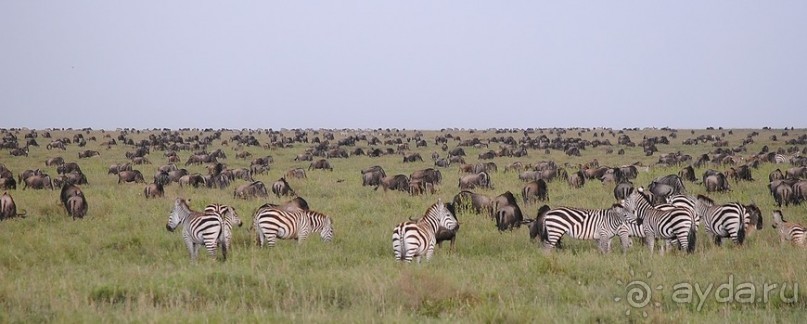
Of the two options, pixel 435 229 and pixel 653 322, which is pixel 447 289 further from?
pixel 435 229

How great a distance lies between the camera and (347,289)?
10.6 meters

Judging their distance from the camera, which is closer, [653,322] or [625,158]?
[653,322]

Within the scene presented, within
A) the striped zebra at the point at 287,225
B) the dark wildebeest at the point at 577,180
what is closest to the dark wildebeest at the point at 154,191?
the striped zebra at the point at 287,225

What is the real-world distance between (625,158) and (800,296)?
3543 cm

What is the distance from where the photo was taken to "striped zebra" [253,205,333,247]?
14.8m

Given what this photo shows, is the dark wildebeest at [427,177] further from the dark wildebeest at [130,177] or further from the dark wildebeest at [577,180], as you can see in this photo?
the dark wildebeest at [130,177]

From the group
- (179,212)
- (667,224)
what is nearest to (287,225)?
(179,212)

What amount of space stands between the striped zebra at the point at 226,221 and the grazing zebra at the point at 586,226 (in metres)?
6.40

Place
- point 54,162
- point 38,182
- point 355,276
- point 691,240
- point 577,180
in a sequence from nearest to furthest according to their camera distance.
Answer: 1. point 355,276
2. point 691,240
3. point 38,182
4. point 577,180
5. point 54,162

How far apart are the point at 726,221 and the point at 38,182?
23.2 m

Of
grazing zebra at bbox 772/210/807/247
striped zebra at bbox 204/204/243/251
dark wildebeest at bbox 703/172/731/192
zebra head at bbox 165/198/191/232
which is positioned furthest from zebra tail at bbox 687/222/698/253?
dark wildebeest at bbox 703/172/731/192

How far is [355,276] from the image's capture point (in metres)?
11.2

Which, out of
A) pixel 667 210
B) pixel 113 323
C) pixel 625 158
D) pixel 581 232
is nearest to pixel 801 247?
pixel 667 210

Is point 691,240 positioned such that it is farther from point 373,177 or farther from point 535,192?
point 373,177
